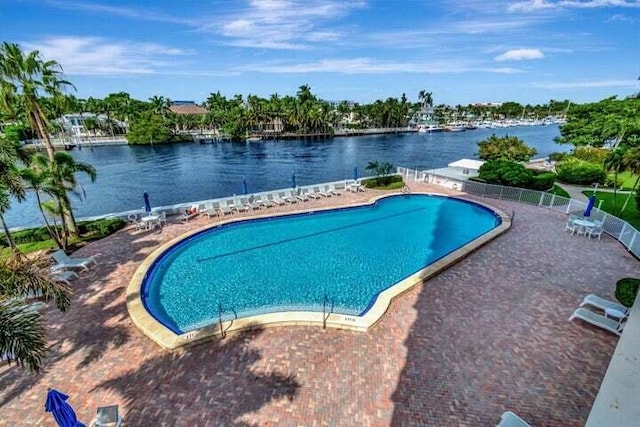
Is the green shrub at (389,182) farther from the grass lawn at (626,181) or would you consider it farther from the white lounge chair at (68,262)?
the white lounge chair at (68,262)

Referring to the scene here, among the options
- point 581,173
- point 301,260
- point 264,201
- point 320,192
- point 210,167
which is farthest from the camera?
point 210,167

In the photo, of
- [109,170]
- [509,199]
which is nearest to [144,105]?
[109,170]

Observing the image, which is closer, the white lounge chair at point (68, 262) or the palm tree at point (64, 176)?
the white lounge chair at point (68, 262)

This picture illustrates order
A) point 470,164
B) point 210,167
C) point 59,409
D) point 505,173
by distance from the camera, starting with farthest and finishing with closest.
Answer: point 210,167
point 470,164
point 505,173
point 59,409

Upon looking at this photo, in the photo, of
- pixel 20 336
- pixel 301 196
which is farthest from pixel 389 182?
pixel 20 336

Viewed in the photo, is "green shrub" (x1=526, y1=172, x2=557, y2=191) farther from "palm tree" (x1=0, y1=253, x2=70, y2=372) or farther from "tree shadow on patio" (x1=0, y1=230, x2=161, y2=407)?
"palm tree" (x1=0, y1=253, x2=70, y2=372)

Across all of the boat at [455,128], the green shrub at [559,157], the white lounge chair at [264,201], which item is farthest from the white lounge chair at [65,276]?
the boat at [455,128]

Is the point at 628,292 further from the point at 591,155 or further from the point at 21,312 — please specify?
the point at 591,155

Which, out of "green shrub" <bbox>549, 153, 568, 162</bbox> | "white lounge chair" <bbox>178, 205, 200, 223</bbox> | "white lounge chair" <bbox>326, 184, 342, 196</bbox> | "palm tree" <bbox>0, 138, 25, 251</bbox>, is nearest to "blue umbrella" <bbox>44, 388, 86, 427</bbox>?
"palm tree" <bbox>0, 138, 25, 251</bbox>
